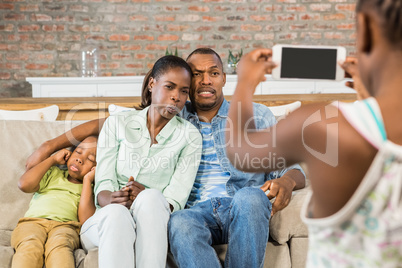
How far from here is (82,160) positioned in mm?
2049

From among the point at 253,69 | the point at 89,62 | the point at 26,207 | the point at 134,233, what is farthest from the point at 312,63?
the point at 89,62

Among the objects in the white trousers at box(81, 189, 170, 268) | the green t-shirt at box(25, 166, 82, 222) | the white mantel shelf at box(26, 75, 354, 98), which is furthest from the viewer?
the white mantel shelf at box(26, 75, 354, 98)

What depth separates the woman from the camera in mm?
1610

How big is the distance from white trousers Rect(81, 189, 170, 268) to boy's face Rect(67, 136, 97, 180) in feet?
1.24

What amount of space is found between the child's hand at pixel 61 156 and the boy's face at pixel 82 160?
2 cm

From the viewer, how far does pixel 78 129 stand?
2.13 meters

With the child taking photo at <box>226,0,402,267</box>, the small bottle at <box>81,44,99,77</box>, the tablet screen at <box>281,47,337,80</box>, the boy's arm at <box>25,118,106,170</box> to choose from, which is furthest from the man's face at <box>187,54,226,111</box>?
the small bottle at <box>81,44,99,77</box>

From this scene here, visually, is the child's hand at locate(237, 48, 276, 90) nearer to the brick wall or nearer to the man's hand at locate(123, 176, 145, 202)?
the man's hand at locate(123, 176, 145, 202)

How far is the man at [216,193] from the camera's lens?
161 cm

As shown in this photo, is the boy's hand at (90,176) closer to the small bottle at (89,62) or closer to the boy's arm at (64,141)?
the boy's arm at (64,141)

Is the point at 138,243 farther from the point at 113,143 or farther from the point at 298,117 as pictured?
the point at 298,117

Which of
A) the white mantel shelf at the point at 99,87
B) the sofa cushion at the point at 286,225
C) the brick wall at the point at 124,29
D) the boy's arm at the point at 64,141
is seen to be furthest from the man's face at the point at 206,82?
the brick wall at the point at 124,29

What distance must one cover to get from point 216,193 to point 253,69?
3.67 ft

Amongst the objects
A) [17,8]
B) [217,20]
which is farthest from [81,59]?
[217,20]
